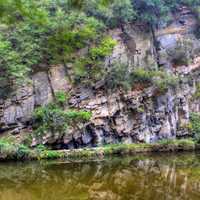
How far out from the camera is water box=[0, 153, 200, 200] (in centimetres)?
960

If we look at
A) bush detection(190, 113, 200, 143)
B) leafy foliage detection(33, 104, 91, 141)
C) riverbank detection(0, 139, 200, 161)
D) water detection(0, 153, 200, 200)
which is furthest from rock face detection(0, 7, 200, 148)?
water detection(0, 153, 200, 200)

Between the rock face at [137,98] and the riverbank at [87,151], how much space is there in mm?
1918

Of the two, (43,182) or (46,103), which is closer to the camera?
(43,182)

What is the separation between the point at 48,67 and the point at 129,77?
501 cm

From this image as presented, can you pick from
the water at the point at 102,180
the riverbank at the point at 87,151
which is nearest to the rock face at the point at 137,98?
the riverbank at the point at 87,151

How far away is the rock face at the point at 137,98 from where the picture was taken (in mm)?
21578

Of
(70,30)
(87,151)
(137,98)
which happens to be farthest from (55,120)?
(137,98)

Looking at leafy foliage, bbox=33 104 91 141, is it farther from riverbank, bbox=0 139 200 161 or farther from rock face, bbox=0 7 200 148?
riverbank, bbox=0 139 200 161

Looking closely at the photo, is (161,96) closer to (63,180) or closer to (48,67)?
(48,67)

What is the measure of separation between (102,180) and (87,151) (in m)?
7.55

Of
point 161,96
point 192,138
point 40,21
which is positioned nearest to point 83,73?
point 161,96

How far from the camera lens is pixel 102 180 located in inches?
470

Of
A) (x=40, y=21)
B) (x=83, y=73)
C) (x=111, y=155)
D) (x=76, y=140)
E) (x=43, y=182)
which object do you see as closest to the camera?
(x=40, y=21)

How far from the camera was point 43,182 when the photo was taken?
1171cm
